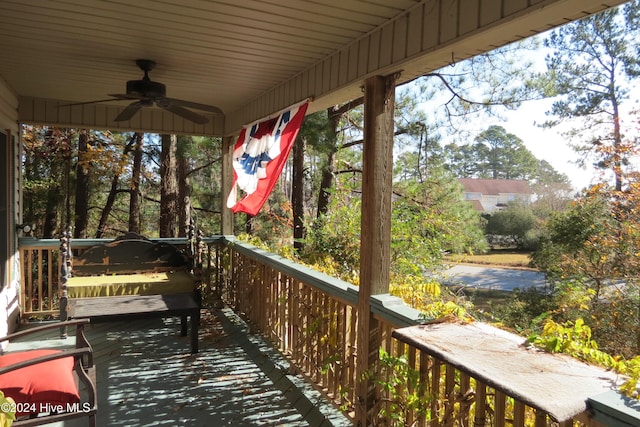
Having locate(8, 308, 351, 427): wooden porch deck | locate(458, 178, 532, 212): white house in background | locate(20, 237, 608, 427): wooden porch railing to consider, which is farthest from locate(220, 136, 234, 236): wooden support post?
locate(458, 178, 532, 212): white house in background

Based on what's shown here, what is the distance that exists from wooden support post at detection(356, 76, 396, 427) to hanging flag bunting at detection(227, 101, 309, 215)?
91 centimetres

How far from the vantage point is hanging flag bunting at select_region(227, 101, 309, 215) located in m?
3.53

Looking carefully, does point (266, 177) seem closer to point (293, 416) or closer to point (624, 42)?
point (293, 416)

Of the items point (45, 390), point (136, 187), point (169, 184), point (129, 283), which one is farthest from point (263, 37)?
point (136, 187)

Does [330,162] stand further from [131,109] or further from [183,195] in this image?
[131,109]

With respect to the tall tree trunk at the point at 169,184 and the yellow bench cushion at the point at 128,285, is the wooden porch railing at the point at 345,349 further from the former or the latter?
the tall tree trunk at the point at 169,184

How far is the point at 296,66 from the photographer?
11.9 feet

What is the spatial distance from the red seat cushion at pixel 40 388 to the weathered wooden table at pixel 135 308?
1.55m

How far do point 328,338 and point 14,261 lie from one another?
392 centimetres

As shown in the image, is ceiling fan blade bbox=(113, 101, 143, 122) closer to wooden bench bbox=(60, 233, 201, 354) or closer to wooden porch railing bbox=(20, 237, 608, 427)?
wooden bench bbox=(60, 233, 201, 354)

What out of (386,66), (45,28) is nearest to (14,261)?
(45,28)

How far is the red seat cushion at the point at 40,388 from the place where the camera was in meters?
2.11

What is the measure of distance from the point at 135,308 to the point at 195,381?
0.97 m

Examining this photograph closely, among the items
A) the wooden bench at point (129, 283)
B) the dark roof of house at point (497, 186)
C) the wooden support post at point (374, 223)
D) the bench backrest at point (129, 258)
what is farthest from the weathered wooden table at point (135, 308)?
the dark roof of house at point (497, 186)
